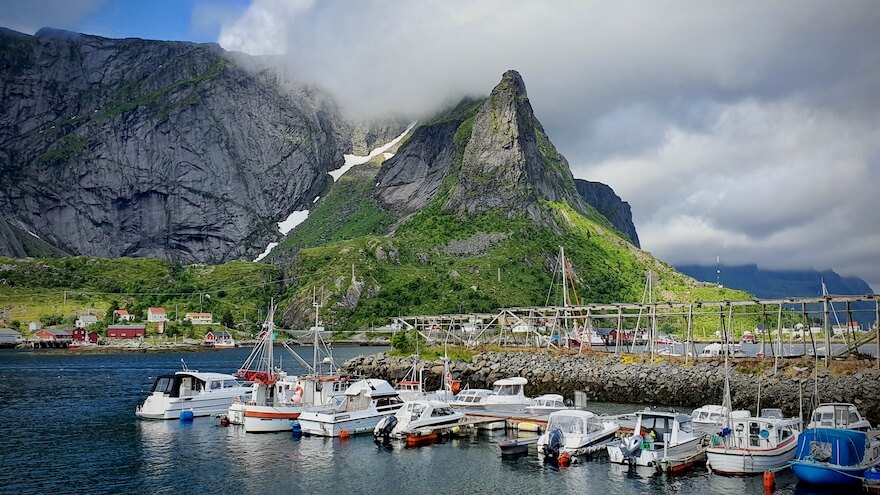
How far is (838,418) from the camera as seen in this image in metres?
42.4

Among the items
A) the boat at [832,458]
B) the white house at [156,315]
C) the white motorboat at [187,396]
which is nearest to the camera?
the boat at [832,458]

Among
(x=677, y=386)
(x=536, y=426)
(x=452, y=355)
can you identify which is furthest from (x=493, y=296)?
(x=536, y=426)

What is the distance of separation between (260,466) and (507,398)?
23921mm

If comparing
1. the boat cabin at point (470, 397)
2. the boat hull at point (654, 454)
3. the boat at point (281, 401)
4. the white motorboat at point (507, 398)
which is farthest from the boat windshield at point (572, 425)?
the boat at point (281, 401)

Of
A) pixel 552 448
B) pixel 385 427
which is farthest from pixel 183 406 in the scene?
pixel 552 448

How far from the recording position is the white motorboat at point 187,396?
63094 millimetres

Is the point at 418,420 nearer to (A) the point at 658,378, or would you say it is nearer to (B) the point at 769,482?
(B) the point at 769,482

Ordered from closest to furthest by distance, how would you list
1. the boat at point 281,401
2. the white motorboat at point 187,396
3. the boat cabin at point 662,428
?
the boat cabin at point 662,428 → the boat at point 281,401 → the white motorboat at point 187,396

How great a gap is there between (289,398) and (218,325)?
140m

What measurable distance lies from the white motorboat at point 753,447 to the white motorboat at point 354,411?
2486cm

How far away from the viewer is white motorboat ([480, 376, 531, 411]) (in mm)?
60688

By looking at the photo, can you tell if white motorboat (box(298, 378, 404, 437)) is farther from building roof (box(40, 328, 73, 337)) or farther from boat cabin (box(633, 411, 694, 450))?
building roof (box(40, 328, 73, 337))

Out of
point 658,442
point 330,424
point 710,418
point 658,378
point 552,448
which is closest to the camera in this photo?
point 658,442

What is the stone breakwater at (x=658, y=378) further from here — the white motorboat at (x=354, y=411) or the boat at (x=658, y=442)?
the white motorboat at (x=354, y=411)
